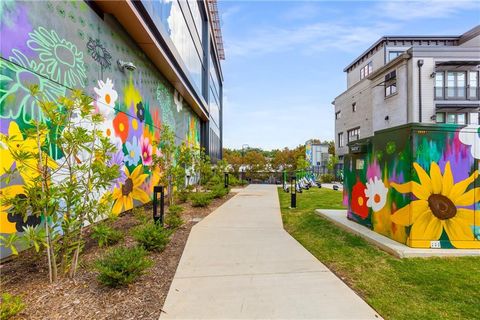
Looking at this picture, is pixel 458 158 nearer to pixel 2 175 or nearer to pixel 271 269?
pixel 271 269

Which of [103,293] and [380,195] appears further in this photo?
[380,195]

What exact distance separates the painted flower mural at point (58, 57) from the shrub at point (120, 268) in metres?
3.72

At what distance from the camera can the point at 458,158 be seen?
16.5 feet

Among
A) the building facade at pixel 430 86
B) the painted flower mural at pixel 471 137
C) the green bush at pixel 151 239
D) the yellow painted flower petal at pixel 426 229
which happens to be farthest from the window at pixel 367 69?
the green bush at pixel 151 239

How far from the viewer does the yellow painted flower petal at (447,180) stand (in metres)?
4.97

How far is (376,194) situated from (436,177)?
4.43 ft

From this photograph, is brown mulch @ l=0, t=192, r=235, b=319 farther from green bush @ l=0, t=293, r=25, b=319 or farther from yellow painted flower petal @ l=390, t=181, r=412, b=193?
yellow painted flower petal @ l=390, t=181, r=412, b=193

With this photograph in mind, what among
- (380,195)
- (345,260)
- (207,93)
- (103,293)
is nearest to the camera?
(103,293)

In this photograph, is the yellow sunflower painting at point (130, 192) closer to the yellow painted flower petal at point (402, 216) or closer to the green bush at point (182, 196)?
the green bush at point (182, 196)

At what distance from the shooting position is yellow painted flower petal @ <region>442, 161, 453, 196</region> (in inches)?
196

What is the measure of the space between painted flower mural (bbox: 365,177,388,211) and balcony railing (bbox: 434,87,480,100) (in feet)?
73.3

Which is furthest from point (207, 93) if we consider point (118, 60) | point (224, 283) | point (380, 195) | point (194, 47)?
point (224, 283)

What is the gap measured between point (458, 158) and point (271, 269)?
3982 millimetres

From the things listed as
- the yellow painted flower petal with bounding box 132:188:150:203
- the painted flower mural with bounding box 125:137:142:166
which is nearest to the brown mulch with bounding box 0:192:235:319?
the painted flower mural with bounding box 125:137:142:166
